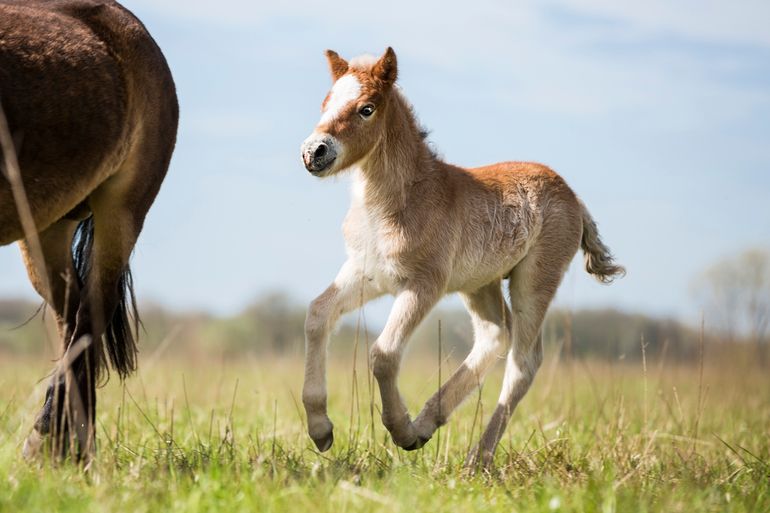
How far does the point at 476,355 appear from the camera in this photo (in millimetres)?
5801

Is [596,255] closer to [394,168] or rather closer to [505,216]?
[505,216]

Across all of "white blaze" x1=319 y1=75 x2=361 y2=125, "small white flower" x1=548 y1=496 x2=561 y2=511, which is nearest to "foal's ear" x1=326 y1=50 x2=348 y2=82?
"white blaze" x1=319 y1=75 x2=361 y2=125

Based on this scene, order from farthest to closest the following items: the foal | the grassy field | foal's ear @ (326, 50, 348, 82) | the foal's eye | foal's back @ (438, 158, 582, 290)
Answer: foal's back @ (438, 158, 582, 290) → foal's ear @ (326, 50, 348, 82) → the foal's eye → the foal → the grassy field

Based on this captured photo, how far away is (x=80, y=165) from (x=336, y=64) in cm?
154

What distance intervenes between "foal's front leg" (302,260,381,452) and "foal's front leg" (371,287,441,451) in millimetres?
235

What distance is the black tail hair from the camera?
553cm

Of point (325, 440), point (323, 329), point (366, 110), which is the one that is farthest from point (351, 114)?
point (325, 440)

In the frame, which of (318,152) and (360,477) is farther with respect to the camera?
(318,152)

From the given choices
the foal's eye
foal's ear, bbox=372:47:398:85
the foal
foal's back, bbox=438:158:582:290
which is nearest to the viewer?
the foal

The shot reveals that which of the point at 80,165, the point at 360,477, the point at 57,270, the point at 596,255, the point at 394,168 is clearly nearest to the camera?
the point at 360,477

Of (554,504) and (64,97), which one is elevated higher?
(64,97)

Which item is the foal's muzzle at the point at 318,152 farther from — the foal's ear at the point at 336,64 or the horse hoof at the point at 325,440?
the horse hoof at the point at 325,440

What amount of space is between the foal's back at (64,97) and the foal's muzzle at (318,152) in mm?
951

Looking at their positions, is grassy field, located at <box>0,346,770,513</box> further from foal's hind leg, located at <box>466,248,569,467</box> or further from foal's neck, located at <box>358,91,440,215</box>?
foal's neck, located at <box>358,91,440,215</box>
